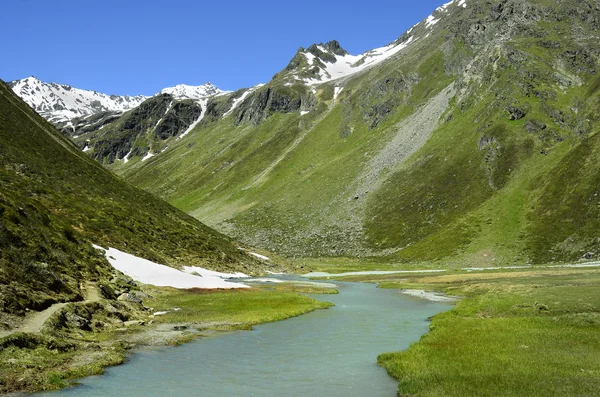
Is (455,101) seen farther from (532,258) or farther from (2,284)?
(2,284)

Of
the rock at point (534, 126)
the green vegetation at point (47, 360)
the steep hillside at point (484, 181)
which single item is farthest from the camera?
the rock at point (534, 126)

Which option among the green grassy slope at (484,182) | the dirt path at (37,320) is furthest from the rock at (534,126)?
the dirt path at (37,320)

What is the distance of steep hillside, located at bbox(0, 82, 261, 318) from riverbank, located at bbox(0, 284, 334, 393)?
441 cm

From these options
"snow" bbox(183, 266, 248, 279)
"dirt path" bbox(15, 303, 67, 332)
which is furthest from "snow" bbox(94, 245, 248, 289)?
"dirt path" bbox(15, 303, 67, 332)

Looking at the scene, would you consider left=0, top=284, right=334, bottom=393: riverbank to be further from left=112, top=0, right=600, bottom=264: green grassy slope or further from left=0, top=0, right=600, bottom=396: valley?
left=112, top=0, right=600, bottom=264: green grassy slope

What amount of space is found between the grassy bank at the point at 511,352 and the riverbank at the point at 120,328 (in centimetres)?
1659

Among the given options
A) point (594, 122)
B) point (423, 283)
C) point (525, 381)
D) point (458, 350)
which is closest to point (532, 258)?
point (423, 283)

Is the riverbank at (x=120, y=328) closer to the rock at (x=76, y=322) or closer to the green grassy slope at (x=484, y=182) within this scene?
the rock at (x=76, y=322)

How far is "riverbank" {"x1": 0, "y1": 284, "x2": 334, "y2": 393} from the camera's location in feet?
70.9

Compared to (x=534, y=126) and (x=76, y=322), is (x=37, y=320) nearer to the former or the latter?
(x=76, y=322)

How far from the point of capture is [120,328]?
Answer: 3450 centimetres

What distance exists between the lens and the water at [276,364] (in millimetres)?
20969

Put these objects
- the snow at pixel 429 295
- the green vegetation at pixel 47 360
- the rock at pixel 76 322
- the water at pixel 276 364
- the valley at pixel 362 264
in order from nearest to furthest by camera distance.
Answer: the green vegetation at pixel 47 360 → the water at pixel 276 364 → the valley at pixel 362 264 → the rock at pixel 76 322 → the snow at pixel 429 295

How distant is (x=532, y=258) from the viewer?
340 ft
